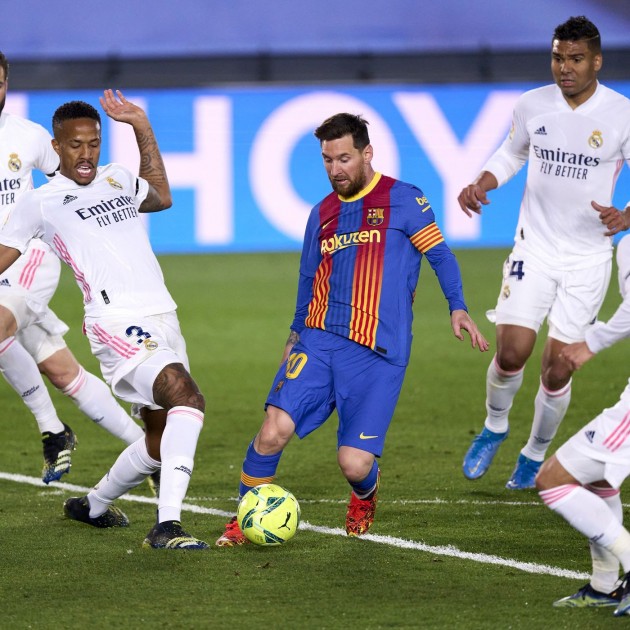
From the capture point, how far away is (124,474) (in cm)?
573

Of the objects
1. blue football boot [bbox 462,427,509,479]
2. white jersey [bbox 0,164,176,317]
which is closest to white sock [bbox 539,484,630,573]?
white jersey [bbox 0,164,176,317]

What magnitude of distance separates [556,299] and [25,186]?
2.91 m

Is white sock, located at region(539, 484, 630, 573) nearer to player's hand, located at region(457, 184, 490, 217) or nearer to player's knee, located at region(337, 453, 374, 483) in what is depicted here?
player's knee, located at region(337, 453, 374, 483)

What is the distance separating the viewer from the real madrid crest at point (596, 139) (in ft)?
21.9

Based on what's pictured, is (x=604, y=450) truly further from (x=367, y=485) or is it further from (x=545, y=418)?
(x=545, y=418)

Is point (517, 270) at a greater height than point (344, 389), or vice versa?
point (517, 270)

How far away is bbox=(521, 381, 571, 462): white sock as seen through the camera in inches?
266

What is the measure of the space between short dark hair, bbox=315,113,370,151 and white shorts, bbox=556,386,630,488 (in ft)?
5.78

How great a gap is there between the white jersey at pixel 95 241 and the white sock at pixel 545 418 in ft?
6.88

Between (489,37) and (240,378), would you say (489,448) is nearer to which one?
(240,378)

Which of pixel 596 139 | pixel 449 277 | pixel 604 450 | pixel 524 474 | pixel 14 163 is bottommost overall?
pixel 524 474

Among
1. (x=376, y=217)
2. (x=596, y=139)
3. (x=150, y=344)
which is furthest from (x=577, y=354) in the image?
(x=596, y=139)

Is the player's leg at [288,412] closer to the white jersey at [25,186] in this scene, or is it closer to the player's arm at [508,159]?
the player's arm at [508,159]

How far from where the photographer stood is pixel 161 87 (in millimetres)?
15961
